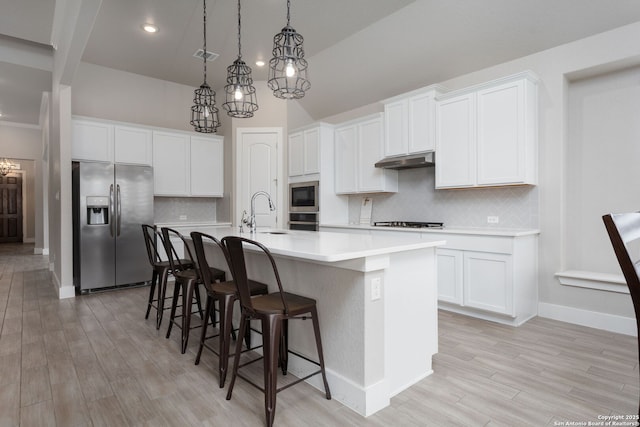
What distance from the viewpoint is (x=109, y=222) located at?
4.85m

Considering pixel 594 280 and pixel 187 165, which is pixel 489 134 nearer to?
pixel 594 280

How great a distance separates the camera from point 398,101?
4.46 metres

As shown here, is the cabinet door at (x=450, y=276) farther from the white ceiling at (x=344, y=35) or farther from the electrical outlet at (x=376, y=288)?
the white ceiling at (x=344, y=35)

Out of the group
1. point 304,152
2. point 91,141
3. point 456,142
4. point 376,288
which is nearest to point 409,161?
point 456,142

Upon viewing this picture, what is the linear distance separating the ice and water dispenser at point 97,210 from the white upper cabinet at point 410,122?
385 centimetres

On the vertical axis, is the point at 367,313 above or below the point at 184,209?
below

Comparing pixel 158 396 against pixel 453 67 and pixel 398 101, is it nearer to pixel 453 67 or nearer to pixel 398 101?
pixel 398 101

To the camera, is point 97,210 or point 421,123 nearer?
point 421,123

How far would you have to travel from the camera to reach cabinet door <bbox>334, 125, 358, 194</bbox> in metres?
5.21

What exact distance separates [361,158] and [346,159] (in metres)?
0.33

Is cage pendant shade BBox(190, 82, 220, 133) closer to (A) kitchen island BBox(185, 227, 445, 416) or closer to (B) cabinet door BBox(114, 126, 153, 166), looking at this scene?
(A) kitchen island BBox(185, 227, 445, 416)

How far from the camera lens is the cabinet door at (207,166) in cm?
616

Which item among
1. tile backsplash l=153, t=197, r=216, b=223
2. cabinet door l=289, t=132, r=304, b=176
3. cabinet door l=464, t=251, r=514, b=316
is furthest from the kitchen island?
tile backsplash l=153, t=197, r=216, b=223

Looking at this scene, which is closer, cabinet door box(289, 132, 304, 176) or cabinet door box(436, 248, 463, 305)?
cabinet door box(436, 248, 463, 305)
